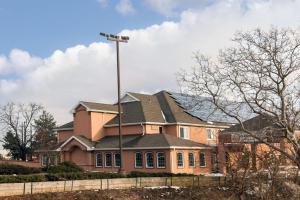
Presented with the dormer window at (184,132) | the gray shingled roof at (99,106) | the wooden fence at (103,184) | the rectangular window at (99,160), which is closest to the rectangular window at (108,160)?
the rectangular window at (99,160)

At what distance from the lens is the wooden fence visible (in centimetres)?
2280

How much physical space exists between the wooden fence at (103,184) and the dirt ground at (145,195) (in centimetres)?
67

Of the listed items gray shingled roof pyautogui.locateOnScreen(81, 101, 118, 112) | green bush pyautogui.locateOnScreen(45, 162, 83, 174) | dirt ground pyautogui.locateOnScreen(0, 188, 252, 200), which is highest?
gray shingled roof pyautogui.locateOnScreen(81, 101, 118, 112)

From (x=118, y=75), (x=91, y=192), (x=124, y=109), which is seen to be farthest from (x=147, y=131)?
(x=91, y=192)

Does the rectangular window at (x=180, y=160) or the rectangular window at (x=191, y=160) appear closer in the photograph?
the rectangular window at (x=180, y=160)

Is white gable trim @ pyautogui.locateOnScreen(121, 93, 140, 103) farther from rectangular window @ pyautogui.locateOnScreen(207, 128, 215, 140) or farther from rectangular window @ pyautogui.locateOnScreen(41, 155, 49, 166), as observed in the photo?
rectangular window @ pyautogui.locateOnScreen(41, 155, 49, 166)

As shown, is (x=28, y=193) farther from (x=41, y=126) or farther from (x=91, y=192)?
(x=41, y=126)

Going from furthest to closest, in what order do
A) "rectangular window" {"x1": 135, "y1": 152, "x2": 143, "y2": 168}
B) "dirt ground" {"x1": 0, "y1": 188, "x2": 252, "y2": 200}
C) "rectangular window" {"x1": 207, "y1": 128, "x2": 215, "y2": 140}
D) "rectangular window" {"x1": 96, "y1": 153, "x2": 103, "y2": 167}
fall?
"rectangular window" {"x1": 207, "y1": 128, "x2": 215, "y2": 140} → "rectangular window" {"x1": 96, "y1": 153, "x2": 103, "y2": 167} → "rectangular window" {"x1": 135, "y1": 152, "x2": 143, "y2": 168} → "dirt ground" {"x1": 0, "y1": 188, "x2": 252, "y2": 200}

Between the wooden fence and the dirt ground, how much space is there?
2.21 ft

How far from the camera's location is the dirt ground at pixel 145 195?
2306cm

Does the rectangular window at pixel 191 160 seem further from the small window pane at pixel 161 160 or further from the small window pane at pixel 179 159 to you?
the small window pane at pixel 161 160

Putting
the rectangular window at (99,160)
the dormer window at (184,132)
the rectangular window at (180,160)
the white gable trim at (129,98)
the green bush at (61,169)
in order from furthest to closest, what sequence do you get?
the white gable trim at (129,98), the dormer window at (184,132), the rectangular window at (99,160), the rectangular window at (180,160), the green bush at (61,169)

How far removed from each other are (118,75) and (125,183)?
34.5 ft

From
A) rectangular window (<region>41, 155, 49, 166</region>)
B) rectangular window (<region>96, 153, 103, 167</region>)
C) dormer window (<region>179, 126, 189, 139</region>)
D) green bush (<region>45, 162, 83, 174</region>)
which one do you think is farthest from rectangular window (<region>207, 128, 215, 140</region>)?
green bush (<region>45, 162, 83, 174</region>)
